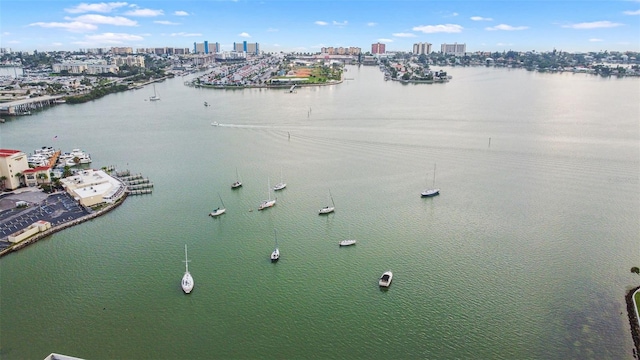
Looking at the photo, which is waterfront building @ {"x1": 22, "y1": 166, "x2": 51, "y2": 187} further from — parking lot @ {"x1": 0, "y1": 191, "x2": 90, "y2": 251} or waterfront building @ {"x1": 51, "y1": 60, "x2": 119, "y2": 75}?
waterfront building @ {"x1": 51, "y1": 60, "x2": 119, "y2": 75}

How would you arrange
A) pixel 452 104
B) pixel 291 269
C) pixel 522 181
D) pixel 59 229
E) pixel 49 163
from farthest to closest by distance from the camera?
pixel 452 104 < pixel 49 163 < pixel 522 181 < pixel 59 229 < pixel 291 269

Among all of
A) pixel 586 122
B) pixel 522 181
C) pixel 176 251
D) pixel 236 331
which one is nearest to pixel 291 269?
pixel 236 331

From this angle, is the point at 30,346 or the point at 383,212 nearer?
the point at 30,346

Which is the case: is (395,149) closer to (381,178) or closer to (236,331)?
(381,178)

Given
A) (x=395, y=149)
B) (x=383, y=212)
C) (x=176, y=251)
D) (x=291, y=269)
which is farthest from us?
(x=395, y=149)

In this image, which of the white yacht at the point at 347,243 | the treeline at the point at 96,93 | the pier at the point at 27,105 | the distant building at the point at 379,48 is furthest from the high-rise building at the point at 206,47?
the white yacht at the point at 347,243

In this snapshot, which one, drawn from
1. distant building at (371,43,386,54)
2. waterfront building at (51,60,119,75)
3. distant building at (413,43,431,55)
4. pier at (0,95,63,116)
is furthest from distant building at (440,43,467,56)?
pier at (0,95,63,116)

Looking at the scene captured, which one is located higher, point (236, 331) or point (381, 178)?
point (381, 178)
